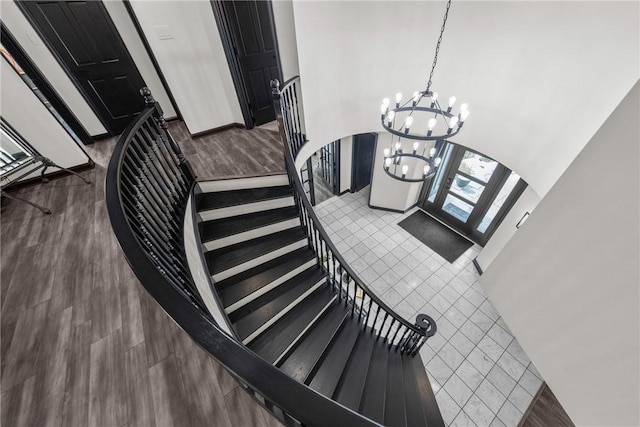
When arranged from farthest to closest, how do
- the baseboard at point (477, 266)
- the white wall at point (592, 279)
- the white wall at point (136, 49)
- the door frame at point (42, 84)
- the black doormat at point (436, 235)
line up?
the black doormat at point (436, 235), the baseboard at point (477, 266), the white wall at point (136, 49), the door frame at point (42, 84), the white wall at point (592, 279)

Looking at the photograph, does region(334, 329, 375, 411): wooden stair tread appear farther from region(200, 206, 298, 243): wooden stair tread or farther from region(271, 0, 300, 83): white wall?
region(271, 0, 300, 83): white wall

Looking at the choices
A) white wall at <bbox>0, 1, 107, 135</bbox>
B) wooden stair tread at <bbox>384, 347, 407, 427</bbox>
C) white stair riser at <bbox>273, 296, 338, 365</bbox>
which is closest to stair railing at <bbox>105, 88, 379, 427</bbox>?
white stair riser at <bbox>273, 296, 338, 365</bbox>

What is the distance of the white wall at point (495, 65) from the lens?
2.17 meters

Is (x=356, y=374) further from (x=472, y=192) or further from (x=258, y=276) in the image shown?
(x=472, y=192)

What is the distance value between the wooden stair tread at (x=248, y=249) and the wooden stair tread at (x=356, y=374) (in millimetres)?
1319

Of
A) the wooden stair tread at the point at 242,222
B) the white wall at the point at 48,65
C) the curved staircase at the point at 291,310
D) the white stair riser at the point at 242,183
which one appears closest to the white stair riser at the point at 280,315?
the curved staircase at the point at 291,310

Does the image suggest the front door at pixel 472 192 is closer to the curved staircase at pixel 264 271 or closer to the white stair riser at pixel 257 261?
the curved staircase at pixel 264 271

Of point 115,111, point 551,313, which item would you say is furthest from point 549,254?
point 115,111

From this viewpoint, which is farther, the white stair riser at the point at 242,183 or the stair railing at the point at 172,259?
the white stair riser at the point at 242,183

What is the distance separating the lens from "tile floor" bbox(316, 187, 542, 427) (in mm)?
3031

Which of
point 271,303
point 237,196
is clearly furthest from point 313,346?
point 237,196

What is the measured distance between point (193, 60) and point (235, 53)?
0.59m

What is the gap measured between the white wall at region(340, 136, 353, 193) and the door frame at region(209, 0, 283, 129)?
1963 mm

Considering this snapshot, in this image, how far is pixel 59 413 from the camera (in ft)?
3.90
